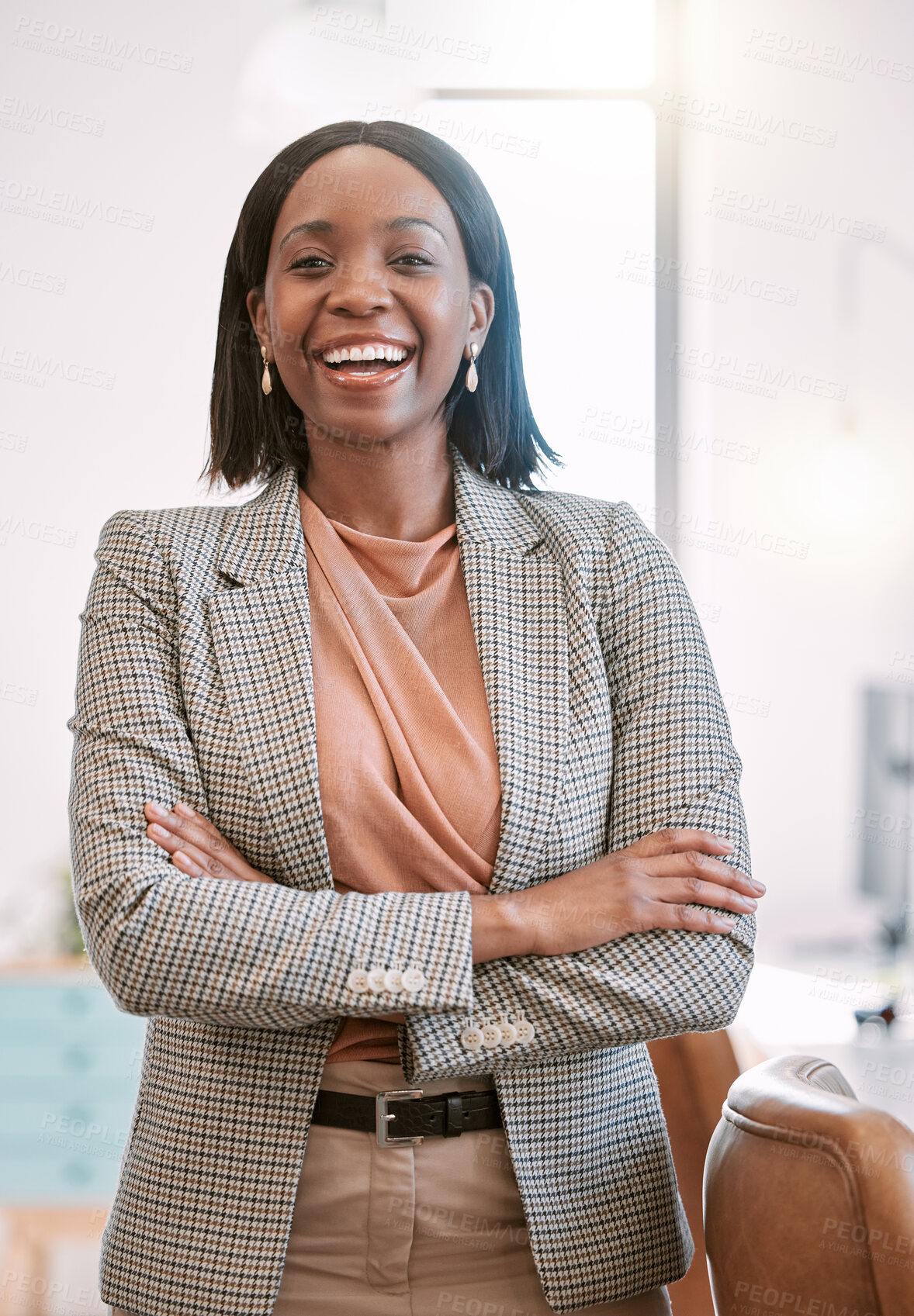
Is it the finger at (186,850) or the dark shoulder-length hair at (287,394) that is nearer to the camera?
the finger at (186,850)

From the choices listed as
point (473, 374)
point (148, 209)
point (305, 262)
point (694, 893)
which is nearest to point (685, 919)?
point (694, 893)

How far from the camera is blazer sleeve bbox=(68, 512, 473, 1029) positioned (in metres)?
1.18

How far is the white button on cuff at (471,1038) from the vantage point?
121cm

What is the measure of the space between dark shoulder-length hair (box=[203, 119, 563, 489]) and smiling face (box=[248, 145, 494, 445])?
0.17 feet

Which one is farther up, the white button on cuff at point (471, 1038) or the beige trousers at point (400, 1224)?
the white button on cuff at point (471, 1038)

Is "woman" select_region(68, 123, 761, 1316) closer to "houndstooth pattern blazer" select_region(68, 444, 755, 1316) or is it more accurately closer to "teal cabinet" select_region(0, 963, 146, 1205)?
"houndstooth pattern blazer" select_region(68, 444, 755, 1316)

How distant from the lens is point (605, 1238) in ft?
4.22

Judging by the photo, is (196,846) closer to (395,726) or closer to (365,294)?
(395,726)

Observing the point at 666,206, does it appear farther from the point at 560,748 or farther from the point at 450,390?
the point at 560,748

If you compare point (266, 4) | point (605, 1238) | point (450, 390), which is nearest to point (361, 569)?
point (450, 390)

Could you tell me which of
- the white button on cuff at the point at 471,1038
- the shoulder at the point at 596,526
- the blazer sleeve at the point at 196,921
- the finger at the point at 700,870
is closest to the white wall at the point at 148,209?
the shoulder at the point at 596,526

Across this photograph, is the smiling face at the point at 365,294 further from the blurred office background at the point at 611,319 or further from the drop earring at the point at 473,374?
the blurred office background at the point at 611,319

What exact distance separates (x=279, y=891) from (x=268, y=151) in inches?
124

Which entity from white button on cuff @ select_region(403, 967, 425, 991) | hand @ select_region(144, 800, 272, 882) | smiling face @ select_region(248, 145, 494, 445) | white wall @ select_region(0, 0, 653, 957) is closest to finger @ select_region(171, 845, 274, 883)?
hand @ select_region(144, 800, 272, 882)
